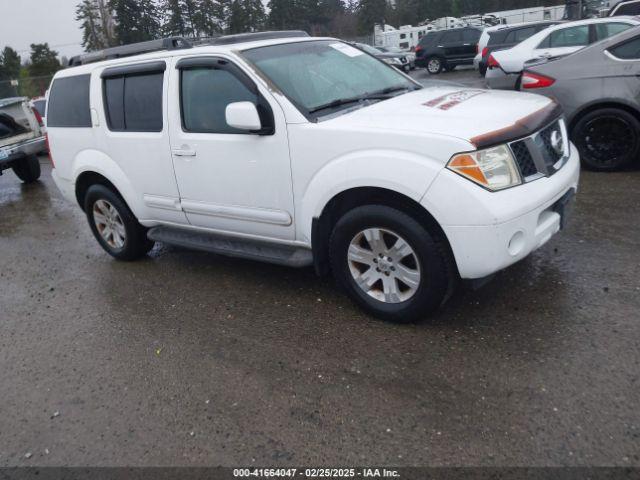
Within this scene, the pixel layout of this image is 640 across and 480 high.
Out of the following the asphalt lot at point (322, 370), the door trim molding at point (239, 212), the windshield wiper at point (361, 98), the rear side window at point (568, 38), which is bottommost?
the asphalt lot at point (322, 370)

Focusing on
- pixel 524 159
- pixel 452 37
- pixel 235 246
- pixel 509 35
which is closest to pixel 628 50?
pixel 524 159

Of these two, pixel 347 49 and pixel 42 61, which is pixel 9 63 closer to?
pixel 42 61

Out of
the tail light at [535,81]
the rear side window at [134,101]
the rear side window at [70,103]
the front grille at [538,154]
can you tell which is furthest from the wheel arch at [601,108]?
the rear side window at [70,103]

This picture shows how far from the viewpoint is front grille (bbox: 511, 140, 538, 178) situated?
3342 mm

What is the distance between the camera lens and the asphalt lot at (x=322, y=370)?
8.89 ft

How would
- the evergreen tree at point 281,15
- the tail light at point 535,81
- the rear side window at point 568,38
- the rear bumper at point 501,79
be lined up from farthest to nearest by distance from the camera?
the evergreen tree at point 281,15 < the rear side window at point 568,38 < the rear bumper at point 501,79 < the tail light at point 535,81

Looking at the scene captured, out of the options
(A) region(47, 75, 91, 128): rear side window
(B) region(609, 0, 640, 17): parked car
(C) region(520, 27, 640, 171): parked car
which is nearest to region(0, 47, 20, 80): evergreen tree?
(B) region(609, 0, 640, 17): parked car

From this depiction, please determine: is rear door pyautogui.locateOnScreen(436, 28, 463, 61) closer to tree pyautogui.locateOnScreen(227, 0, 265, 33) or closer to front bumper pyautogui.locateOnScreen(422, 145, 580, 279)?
front bumper pyautogui.locateOnScreen(422, 145, 580, 279)

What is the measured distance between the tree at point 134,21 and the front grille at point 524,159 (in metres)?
50.3

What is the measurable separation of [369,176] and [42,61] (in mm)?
55435

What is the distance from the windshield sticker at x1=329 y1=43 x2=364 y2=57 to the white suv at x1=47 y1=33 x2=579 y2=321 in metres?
0.02

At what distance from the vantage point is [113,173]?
508 cm

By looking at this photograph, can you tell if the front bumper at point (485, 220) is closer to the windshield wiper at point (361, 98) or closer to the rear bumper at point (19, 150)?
the windshield wiper at point (361, 98)

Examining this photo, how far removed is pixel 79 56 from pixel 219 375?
151 inches
